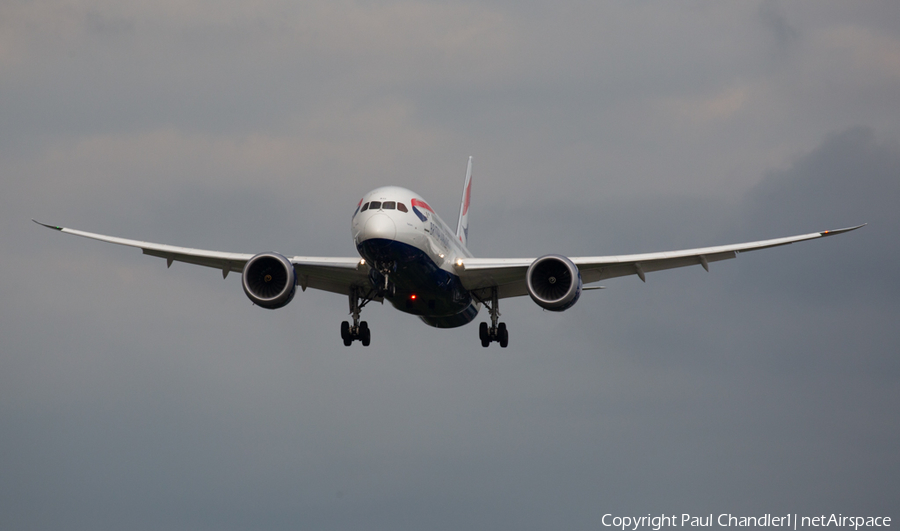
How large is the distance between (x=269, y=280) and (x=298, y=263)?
5.73 feet

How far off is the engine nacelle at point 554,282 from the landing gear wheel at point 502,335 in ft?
20.4

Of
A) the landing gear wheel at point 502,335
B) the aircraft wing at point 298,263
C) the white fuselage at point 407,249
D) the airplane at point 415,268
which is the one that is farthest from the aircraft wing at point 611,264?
the aircraft wing at point 298,263

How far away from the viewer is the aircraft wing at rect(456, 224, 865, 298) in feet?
135

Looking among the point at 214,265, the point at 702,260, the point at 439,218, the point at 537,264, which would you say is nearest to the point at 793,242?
the point at 702,260

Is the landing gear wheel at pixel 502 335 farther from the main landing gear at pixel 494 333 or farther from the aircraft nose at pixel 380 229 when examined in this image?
the aircraft nose at pixel 380 229

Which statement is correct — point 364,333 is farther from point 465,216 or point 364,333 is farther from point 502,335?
point 465,216

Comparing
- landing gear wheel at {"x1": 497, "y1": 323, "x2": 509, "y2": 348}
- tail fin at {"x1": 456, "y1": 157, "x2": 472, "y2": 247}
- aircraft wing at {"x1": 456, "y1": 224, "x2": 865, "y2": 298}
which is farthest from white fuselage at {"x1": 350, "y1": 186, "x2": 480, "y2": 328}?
tail fin at {"x1": 456, "y1": 157, "x2": 472, "y2": 247}

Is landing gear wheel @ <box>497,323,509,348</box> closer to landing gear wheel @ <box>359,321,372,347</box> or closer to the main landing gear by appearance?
the main landing gear

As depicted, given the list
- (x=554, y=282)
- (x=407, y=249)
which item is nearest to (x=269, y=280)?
(x=407, y=249)

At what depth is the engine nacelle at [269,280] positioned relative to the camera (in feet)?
132

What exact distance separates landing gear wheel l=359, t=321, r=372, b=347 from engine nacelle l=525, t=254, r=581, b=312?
7.61 meters

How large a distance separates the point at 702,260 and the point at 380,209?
→ 12.2 m

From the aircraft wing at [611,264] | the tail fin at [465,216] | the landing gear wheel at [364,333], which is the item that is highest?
the tail fin at [465,216]

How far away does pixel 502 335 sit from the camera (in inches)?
1853
